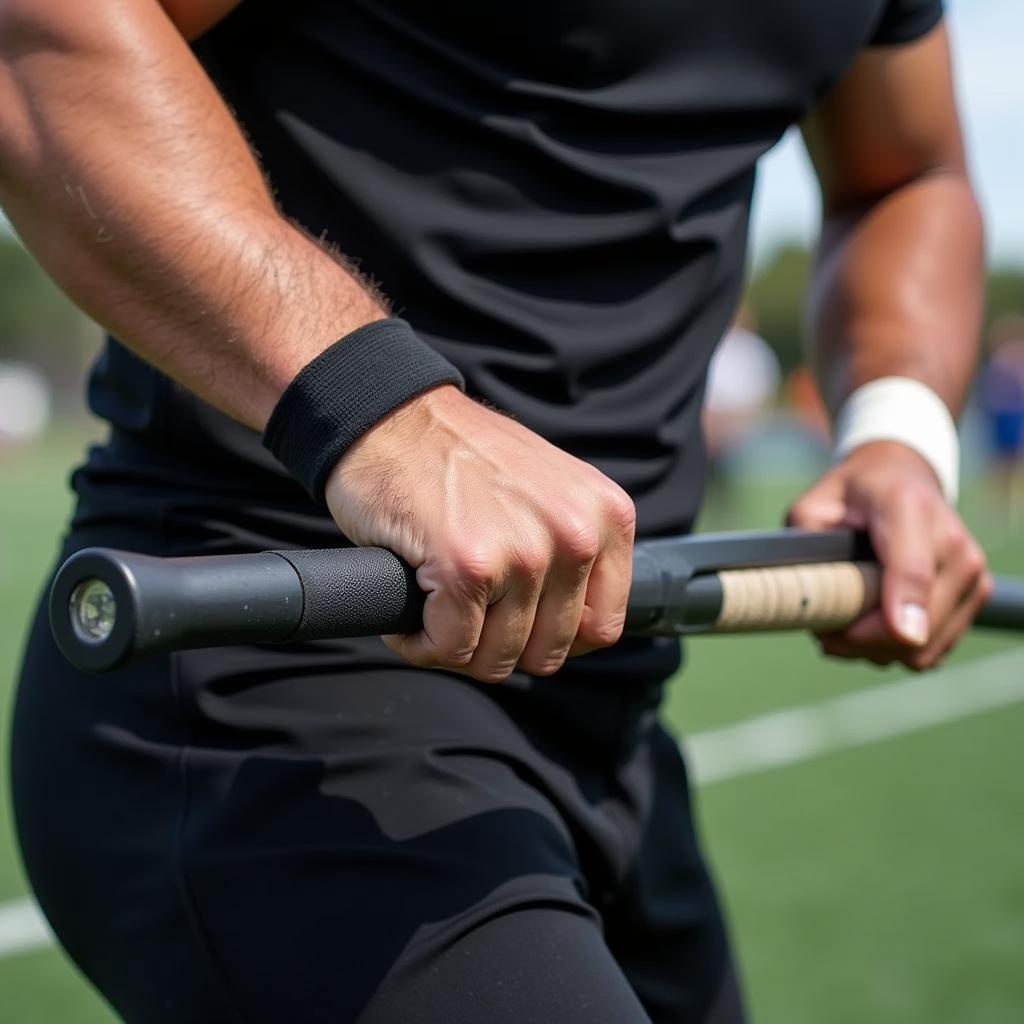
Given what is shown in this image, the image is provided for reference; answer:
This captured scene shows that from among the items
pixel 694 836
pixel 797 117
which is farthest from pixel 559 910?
pixel 797 117

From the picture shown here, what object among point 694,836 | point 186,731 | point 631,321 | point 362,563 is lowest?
point 694,836

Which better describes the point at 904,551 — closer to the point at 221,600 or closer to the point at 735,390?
the point at 221,600

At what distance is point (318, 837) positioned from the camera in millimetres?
1532

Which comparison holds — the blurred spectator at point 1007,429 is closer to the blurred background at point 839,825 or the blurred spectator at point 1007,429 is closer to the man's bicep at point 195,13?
the blurred background at point 839,825

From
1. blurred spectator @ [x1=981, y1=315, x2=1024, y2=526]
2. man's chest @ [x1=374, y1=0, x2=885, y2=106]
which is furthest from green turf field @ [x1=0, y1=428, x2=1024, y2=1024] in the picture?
blurred spectator @ [x1=981, y1=315, x2=1024, y2=526]

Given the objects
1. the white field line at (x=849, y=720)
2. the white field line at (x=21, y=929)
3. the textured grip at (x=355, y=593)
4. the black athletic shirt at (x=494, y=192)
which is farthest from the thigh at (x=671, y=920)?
the white field line at (x=849, y=720)

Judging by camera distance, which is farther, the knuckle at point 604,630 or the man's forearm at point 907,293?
the man's forearm at point 907,293

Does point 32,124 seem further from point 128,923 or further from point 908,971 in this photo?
point 908,971

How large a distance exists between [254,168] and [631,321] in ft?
1.75

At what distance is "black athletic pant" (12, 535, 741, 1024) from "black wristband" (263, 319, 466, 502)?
0.33 meters

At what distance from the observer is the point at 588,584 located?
138 cm

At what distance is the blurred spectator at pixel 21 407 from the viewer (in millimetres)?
29656

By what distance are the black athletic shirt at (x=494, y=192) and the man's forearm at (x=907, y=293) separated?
0.54 m

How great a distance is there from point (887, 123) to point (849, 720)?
5.51m
